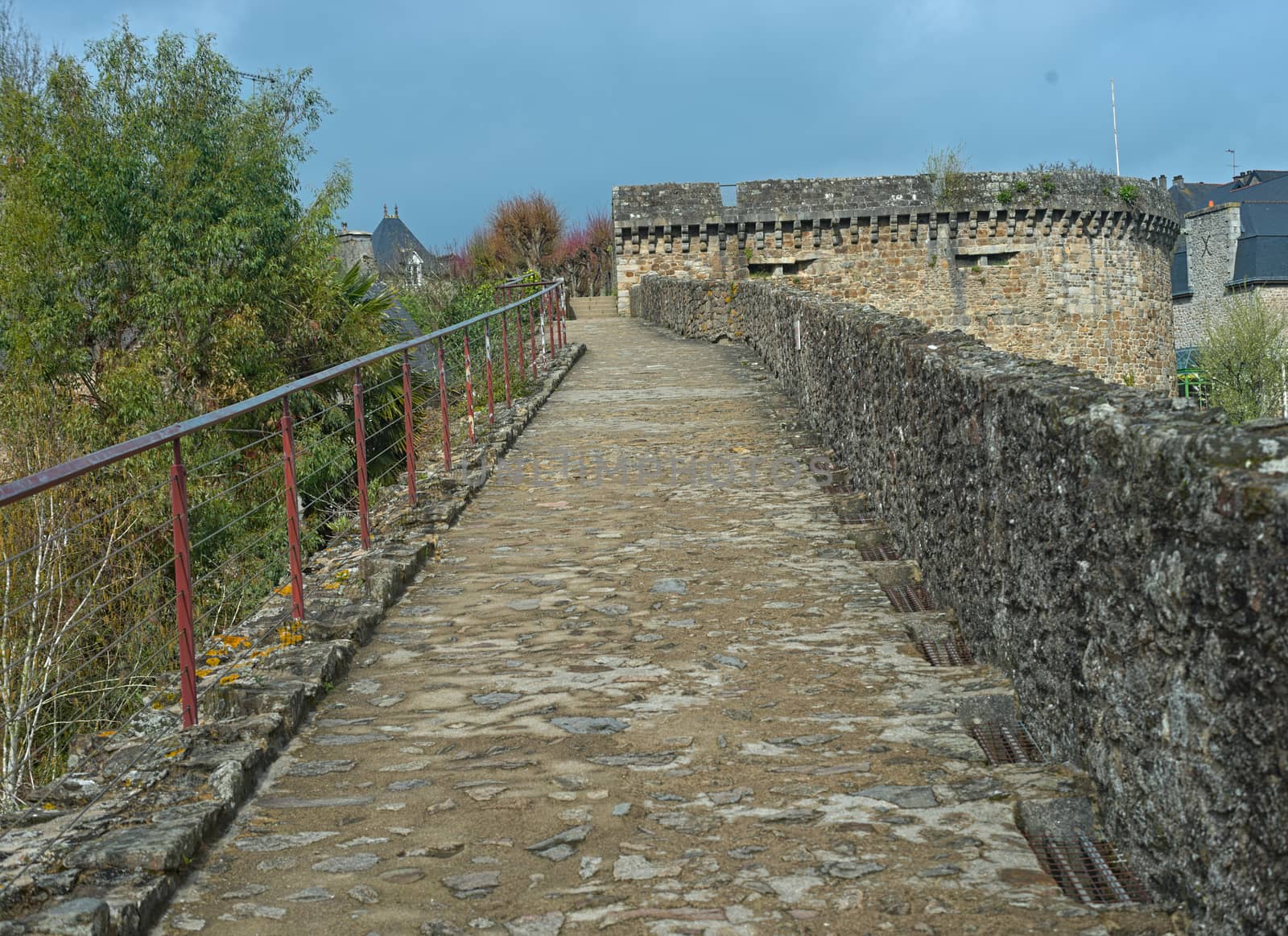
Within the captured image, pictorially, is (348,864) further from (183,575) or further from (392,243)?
(392,243)

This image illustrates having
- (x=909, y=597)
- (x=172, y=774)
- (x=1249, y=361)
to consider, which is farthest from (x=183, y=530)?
(x=1249, y=361)

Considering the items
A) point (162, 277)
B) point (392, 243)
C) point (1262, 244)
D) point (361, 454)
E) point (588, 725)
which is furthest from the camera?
point (392, 243)

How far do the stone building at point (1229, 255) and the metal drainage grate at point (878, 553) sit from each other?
42.4 metres

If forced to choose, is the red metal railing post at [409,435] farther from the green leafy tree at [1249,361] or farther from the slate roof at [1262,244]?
the slate roof at [1262,244]

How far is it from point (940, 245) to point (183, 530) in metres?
30.9

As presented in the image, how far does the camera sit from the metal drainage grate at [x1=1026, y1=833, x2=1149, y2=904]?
3256 mm

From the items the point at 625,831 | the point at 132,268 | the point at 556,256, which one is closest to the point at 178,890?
the point at 625,831

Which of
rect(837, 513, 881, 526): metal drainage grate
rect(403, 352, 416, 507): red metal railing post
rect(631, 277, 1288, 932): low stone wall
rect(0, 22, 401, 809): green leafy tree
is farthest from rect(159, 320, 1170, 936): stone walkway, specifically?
rect(0, 22, 401, 809): green leafy tree

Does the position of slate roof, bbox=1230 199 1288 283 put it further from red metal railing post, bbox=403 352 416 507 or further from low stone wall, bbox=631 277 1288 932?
low stone wall, bbox=631 277 1288 932

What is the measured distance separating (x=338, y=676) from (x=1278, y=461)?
3.82 m

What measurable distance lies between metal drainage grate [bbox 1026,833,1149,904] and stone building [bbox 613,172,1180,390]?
28921 millimetres

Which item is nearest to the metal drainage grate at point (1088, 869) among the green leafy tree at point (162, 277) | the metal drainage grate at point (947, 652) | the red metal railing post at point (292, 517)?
the metal drainage grate at point (947, 652)

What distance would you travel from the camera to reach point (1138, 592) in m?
3.22

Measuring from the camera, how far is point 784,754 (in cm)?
426
